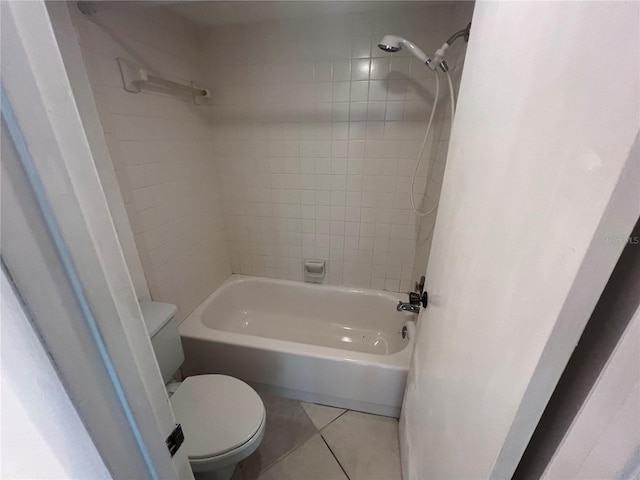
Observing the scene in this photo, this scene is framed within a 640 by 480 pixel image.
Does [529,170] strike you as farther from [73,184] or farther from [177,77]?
[177,77]

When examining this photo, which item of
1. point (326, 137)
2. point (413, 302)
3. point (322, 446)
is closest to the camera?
point (413, 302)

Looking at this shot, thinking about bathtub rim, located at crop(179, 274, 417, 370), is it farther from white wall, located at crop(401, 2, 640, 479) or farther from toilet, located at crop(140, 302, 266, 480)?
white wall, located at crop(401, 2, 640, 479)

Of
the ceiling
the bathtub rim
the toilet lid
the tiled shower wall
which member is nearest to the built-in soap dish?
the tiled shower wall

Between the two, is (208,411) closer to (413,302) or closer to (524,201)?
(413,302)

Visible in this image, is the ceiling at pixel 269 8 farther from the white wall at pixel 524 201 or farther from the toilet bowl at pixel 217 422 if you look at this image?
the toilet bowl at pixel 217 422

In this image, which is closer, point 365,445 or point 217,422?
point 217,422

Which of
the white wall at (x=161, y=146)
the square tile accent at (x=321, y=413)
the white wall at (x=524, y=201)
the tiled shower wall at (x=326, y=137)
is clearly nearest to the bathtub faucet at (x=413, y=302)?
the white wall at (x=524, y=201)

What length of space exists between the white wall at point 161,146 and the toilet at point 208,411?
328 mm

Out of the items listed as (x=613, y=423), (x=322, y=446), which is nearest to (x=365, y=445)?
(x=322, y=446)

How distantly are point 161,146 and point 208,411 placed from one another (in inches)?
50.9

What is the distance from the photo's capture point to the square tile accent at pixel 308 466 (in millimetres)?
1197

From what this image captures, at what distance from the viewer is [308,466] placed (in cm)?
124

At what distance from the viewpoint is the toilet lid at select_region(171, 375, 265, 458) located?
37.5 inches

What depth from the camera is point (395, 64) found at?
4.87 ft
